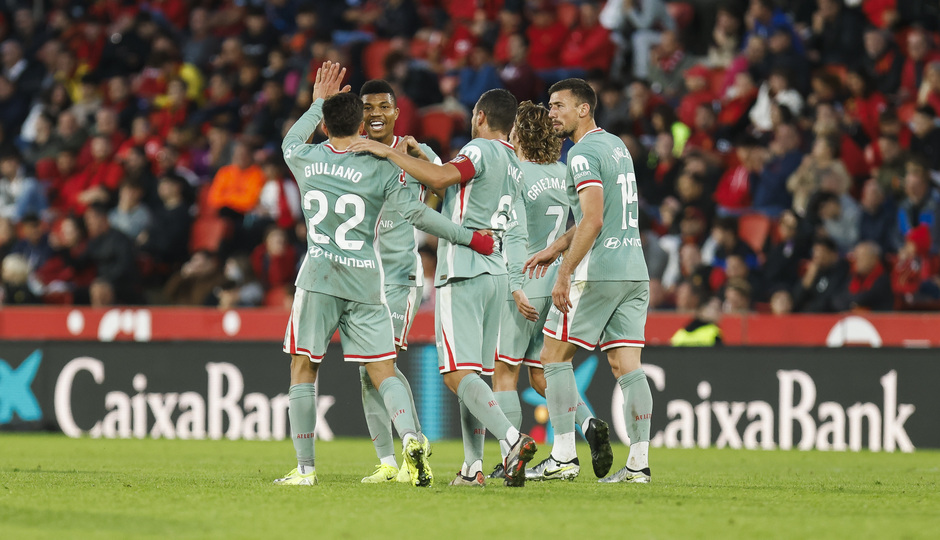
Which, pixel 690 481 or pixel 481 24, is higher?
pixel 481 24

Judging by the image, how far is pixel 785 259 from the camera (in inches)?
565

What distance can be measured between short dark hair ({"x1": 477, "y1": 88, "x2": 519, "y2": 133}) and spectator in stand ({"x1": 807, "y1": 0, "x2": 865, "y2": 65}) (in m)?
9.57

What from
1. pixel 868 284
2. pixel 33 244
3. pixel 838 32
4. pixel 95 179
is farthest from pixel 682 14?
pixel 33 244

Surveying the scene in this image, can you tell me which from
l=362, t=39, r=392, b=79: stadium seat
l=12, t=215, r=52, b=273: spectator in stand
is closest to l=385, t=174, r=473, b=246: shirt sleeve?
l=12, t=215, r=52, b=273: spectator in stand

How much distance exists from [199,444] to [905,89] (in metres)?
9.29

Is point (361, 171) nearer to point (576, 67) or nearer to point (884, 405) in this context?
point (884, 405)

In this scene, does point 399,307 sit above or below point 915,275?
below

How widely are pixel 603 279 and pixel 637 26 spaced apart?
10.4 m

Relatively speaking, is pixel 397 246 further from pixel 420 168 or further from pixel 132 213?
pixel 132 213

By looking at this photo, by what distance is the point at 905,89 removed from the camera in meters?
15.9

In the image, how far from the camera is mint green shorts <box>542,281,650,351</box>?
8.11 m

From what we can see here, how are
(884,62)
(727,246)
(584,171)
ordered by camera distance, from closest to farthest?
(584,171), (727,246), (884,62)

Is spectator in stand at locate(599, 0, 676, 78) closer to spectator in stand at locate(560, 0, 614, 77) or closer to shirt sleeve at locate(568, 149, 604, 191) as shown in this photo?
spectator in stand at locate(560, 0, 614, 77)

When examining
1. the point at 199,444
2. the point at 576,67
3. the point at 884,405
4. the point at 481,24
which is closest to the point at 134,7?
the point at 481,24
